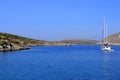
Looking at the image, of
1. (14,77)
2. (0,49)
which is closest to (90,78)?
(14,77)

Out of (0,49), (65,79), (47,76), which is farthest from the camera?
(0,49)

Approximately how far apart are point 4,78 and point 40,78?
510 cm

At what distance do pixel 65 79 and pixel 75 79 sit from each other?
53.9 inches

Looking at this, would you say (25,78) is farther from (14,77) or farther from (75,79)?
(75,79)

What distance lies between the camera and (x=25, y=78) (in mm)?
48750

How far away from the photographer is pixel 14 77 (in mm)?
50188

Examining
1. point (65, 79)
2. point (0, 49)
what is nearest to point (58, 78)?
point (65, 79)

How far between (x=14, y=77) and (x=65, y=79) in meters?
7.83

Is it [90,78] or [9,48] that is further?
[9,48]

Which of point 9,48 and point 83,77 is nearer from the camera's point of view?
point 83,77

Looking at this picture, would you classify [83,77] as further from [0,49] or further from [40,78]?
[0,49]

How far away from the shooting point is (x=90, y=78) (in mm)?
48500

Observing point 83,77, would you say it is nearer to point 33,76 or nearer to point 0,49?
point 33,76

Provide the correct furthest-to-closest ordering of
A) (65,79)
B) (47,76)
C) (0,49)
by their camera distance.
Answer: (0,49) < (47,76) < (65,79)
